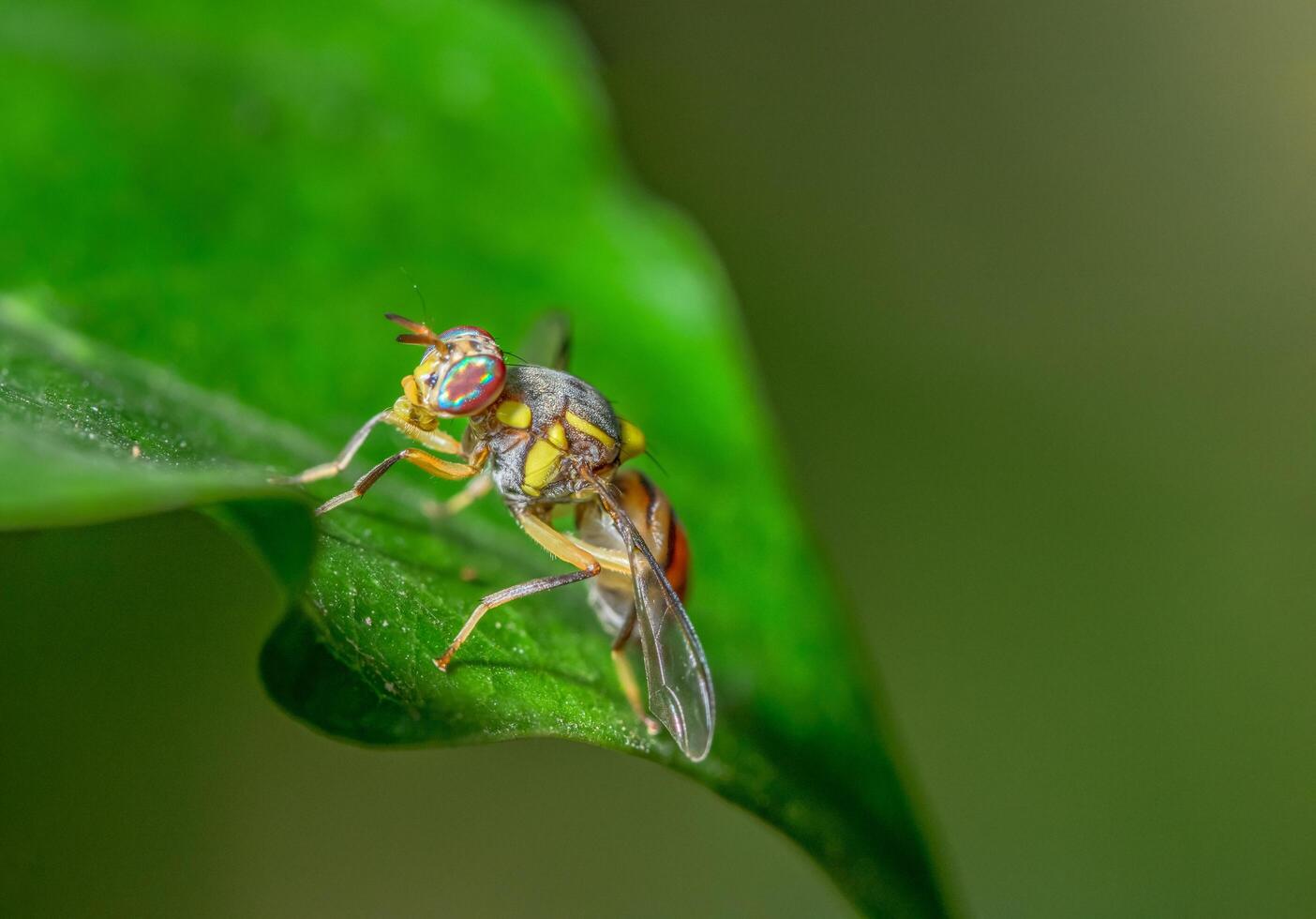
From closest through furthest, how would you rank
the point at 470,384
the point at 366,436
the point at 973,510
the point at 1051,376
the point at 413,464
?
1. the point at 366,436
2. the point at 470,384
3. the point at 413,464
4. the point at 973,510
5. the point at 1051,376

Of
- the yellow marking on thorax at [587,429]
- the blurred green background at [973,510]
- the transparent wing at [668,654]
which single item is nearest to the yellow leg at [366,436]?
the yellow marking on thorax at [587,429]

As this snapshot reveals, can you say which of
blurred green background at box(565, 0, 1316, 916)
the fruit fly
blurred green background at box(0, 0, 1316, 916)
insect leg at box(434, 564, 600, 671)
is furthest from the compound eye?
blurred green background at box(565, 0, 1316, 916)

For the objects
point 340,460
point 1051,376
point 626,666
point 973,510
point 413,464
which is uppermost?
point 340,460

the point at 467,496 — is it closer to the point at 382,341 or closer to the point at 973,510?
the point at 382,341

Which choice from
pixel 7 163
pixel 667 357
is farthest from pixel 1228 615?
pixel 7 163

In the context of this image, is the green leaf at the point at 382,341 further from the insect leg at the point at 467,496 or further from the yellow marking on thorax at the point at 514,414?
the yellow marking on thorax at the point at 514,414

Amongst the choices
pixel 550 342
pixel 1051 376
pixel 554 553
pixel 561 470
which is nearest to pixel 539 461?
pixel 561 470

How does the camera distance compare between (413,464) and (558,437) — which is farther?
(558,437)
